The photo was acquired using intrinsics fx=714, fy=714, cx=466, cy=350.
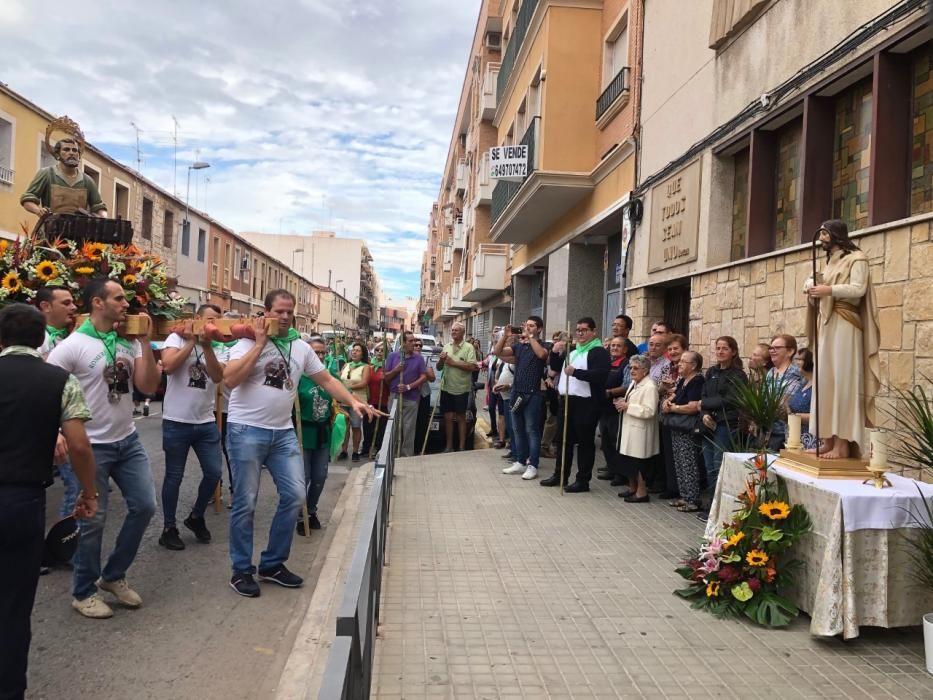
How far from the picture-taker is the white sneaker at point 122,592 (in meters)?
4.57

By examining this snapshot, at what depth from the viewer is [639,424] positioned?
283 inches

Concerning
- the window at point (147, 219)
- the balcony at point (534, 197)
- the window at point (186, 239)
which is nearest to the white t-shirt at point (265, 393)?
the balcony at point (534, 197)

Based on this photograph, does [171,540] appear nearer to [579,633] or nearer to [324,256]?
[579,633]

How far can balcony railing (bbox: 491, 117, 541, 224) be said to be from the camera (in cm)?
1378

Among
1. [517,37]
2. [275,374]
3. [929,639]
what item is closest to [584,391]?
[275,374]

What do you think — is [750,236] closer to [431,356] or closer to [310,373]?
[310,373]

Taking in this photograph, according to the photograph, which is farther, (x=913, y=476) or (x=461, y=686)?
(x=913, y=476)

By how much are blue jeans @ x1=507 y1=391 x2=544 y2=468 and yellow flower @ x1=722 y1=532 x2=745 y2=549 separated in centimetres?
397

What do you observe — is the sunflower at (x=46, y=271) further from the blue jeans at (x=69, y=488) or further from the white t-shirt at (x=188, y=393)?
the blue jeans at (x=69, y=488)

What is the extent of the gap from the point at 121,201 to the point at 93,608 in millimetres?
26319

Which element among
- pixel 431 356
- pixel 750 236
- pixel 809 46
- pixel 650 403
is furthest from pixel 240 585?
pixel 431 356

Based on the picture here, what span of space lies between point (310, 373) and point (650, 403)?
12.0ft

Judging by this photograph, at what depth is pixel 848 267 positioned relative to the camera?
4.23 m

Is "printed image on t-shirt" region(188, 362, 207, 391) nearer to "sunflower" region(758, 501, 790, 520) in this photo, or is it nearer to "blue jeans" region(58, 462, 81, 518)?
"blue jeans" region(58, 462, 81, 518)
